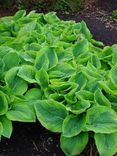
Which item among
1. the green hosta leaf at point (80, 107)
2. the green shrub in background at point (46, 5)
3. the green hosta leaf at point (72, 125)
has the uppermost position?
the green hosta leaf at point (80, 107)

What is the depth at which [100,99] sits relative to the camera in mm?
3361

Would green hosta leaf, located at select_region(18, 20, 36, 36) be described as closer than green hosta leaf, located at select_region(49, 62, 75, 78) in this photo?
No

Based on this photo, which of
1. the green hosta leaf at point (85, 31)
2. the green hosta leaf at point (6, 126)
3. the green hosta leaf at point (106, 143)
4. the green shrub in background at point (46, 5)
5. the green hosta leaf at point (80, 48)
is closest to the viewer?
the green hosta leaf at point (106, 143)

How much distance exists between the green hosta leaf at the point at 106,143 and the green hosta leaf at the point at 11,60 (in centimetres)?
107

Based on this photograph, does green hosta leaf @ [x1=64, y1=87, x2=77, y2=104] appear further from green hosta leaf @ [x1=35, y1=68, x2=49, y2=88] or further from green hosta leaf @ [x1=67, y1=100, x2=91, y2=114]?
green hosta leaf @ [x1=35, y1=68, x2=49, y2=88]

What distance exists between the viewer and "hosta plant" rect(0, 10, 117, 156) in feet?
10.6

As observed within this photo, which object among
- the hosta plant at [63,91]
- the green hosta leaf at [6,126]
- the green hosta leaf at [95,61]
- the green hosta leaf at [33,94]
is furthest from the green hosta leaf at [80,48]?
the green hosta leaf at [6,126]

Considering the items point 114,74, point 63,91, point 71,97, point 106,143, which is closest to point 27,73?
point 63,91

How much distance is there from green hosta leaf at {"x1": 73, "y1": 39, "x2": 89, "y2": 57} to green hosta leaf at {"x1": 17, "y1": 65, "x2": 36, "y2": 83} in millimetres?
705

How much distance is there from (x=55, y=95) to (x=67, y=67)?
1.39ft

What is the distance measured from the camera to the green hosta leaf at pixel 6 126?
128 inches

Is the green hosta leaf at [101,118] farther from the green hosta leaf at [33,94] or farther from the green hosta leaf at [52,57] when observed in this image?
the green hosta leaf at [52,57]

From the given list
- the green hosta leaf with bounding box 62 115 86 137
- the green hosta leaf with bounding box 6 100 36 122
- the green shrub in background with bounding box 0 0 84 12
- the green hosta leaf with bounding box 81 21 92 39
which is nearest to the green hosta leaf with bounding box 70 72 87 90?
the green hosta leaf with bounding box 62 115 86 137

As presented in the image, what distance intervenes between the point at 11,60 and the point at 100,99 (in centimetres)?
94
